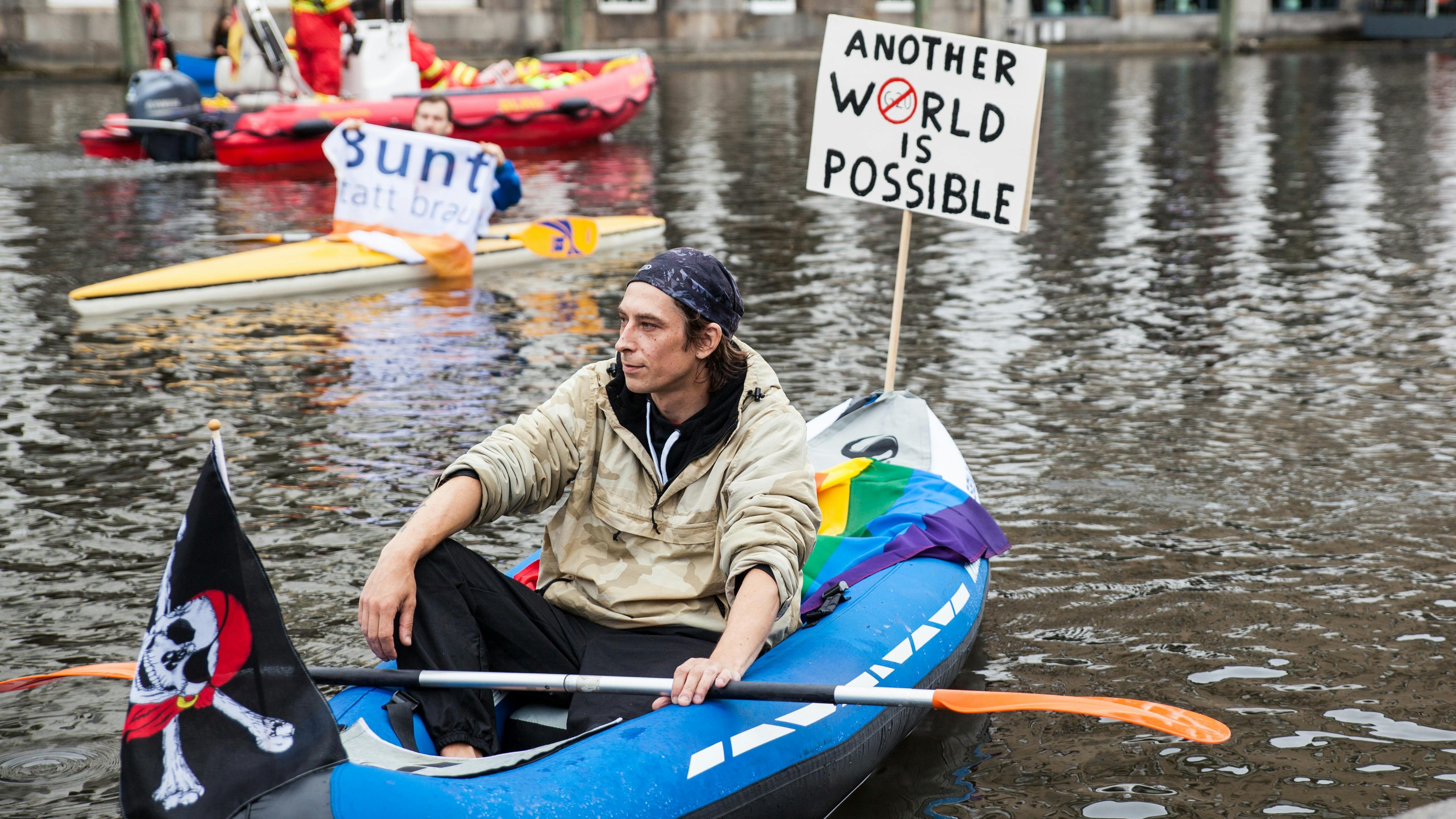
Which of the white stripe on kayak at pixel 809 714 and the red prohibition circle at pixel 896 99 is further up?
the red prohibition circle at pixel 896 99

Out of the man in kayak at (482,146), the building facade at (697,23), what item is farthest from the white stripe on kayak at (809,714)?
the building facade at (697,23)

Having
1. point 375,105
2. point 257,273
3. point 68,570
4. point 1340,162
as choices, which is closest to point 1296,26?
point 1340,162

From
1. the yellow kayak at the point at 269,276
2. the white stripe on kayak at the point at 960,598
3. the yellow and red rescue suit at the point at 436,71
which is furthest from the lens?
the yellow and red rescue suit at the point at 436,71

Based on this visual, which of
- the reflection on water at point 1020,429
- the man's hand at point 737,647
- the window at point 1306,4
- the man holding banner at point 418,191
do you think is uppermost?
the window at point 1306,4

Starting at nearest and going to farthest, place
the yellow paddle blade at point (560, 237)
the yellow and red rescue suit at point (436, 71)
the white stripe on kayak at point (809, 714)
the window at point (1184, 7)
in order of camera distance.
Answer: the white stripe on kayak at point (809, 714) → the yellow paddle blade at point (560, 237) → the yellow and red rescue suit at point (436, 71) → the window at point (1184, 7)

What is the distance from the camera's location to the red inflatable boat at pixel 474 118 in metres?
16.8

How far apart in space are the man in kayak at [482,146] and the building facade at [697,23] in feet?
65.3

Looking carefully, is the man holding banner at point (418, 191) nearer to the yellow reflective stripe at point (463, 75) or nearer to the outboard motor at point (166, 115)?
the outboard motor at point (166, 115)

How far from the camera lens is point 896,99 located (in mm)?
5609

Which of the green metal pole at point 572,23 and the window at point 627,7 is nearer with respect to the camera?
the green metal pole at point 572,23

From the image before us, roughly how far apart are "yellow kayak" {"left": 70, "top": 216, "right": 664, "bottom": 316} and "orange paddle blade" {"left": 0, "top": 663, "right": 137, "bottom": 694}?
6.32m

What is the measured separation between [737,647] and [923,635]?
0.91 meters

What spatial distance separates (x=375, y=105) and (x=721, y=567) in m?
15.1

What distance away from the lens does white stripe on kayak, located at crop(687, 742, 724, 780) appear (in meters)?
3.12
